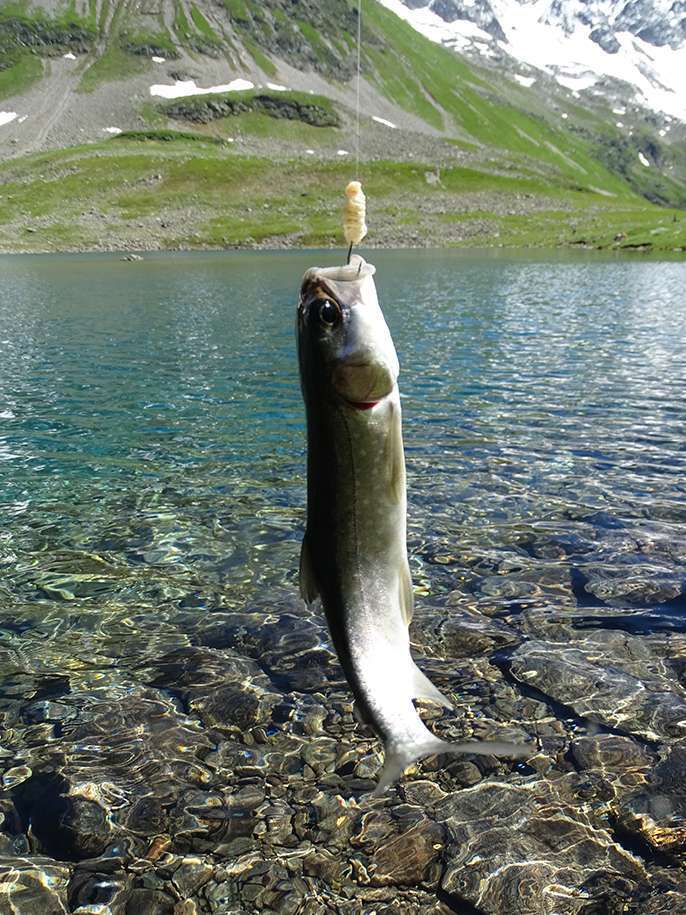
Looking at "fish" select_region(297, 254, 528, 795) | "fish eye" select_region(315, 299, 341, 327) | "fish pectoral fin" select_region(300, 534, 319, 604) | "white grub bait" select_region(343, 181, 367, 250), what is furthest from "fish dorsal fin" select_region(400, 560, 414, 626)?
"white grub bait" select_region(343, 181, 367, 250)

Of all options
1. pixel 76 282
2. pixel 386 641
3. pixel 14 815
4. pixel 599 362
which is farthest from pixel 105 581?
pixel 76 282

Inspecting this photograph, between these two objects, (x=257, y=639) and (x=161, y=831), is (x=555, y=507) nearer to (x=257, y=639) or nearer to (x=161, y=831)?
(x=257, y=639)

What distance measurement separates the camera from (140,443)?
22031 millimetres

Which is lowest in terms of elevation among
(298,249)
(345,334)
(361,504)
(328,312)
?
(298,249)

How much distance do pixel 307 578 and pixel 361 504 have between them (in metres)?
0.79

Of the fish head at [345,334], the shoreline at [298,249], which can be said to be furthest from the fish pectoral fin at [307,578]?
the shoreline at [298,249]

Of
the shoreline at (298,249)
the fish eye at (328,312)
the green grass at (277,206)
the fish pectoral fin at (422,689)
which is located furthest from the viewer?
the green grass at (277,206)

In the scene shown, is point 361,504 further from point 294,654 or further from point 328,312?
point 294,654

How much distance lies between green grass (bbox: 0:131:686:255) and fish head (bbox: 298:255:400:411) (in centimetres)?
12423

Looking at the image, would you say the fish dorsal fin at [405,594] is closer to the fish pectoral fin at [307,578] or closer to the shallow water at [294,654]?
the fish pectoral fin at [307,578]

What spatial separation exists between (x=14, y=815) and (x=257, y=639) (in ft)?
13.4

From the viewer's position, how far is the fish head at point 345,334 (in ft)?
13.8

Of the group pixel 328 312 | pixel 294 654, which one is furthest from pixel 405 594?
pixel 294 654

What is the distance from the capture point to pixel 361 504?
4840 millimetres
